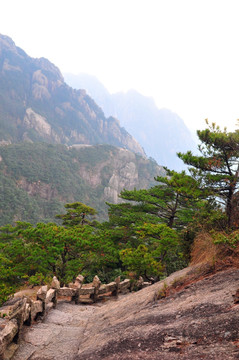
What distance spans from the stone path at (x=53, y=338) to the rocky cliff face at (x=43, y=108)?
124 meters

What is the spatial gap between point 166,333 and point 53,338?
351 centimetres

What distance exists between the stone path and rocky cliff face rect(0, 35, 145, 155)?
123986mm

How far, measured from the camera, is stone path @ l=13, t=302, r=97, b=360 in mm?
5094

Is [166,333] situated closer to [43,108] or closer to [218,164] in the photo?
[218,164]

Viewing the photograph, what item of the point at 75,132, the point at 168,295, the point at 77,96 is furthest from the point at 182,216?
the point at 77,96

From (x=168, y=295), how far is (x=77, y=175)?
103 meters

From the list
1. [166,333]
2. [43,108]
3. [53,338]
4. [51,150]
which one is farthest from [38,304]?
[43,108]

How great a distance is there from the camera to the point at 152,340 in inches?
147

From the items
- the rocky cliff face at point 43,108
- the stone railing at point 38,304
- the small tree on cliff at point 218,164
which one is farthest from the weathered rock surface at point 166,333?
the rocky cliff face at point 43,108

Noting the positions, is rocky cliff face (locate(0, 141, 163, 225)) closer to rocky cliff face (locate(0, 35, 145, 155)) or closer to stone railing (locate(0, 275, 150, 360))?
rocky cliff face (locate(0, 35, 145, 155))

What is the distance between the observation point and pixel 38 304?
22.7ft

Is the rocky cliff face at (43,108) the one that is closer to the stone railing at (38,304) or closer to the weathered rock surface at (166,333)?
the stone railing at (38,304)

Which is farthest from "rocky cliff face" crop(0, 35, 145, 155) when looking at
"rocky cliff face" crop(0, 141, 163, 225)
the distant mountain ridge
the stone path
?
the stone path

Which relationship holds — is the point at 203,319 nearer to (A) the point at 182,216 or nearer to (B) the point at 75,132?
(A) the point at 182,216
